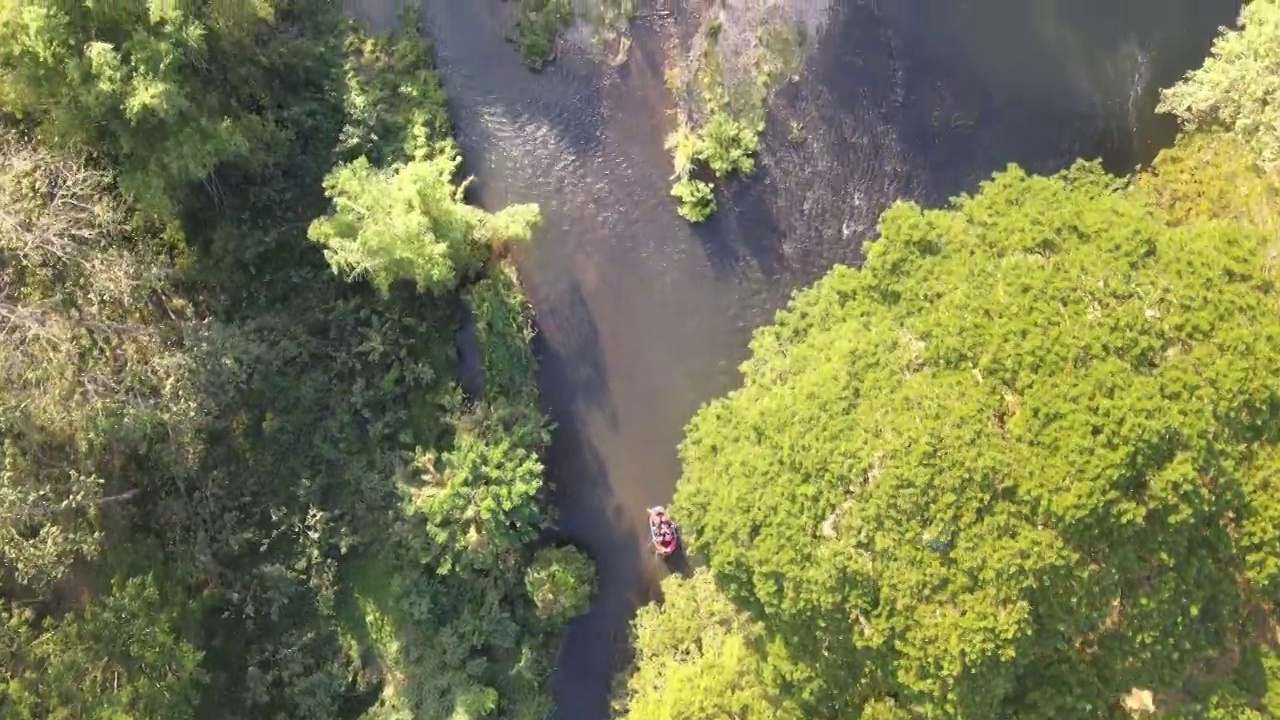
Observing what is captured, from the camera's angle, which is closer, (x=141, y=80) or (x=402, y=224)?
(x=141, y=80)

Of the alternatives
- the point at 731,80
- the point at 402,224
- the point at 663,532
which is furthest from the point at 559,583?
the point at 731,80

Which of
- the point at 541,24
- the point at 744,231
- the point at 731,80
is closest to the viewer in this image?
the point at 731,80

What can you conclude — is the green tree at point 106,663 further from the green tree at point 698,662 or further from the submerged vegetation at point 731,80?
the submerged vegetation at point 731,80

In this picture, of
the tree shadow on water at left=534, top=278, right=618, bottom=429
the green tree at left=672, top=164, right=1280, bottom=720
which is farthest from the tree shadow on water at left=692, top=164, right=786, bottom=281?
the green tree at left=672, top=164, right=1280, bottom=720

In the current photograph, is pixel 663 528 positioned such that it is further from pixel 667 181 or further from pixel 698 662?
pixel 667 181

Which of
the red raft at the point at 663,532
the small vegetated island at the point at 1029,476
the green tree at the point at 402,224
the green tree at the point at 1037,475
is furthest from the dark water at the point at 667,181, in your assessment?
the green tree at the point at 1037,475

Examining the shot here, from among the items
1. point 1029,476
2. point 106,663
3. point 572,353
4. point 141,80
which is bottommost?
point 106,663

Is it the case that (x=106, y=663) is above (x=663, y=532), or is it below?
A: below
